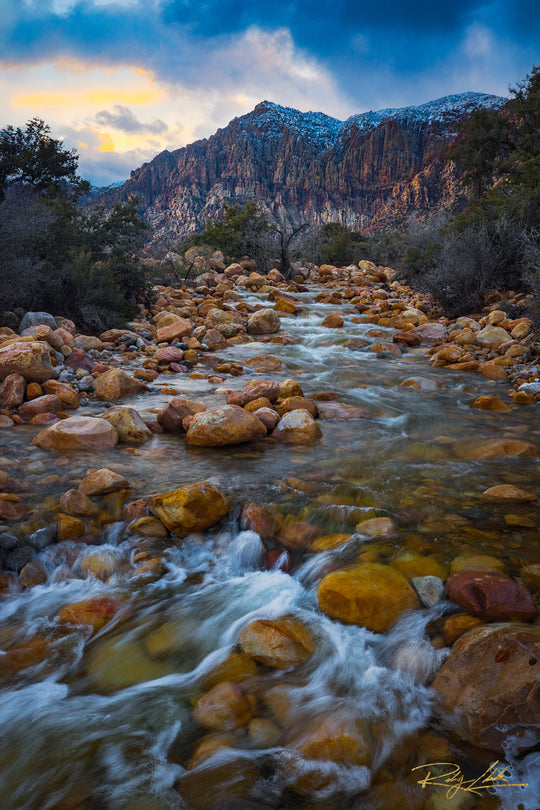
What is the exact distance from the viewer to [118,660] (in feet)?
7.05

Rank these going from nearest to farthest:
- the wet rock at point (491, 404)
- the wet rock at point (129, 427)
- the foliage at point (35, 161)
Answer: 1. the wet rock at point (129, 427)
2. the wet rock at point (491, 404)
3. the foliage at point (35, 161)

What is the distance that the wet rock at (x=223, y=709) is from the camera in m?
1.75

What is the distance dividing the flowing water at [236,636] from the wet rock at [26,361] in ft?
3.30

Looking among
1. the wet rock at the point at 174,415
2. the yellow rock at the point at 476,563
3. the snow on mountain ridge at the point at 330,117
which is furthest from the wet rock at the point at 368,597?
the snow on mountain ridge at the point at 330,117

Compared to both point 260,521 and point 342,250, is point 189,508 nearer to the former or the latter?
point 260,521

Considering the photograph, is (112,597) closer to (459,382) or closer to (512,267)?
(459,382)

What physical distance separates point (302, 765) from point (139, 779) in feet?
1.91

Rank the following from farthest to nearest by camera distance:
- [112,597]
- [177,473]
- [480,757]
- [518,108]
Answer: [518,108] < [177,473] < [112,597] < [480,757]

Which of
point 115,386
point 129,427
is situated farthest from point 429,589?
point 115,386

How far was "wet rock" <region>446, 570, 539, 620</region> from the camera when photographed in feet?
6.64

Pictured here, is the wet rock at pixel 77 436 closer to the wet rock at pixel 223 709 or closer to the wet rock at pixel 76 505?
the wet rock at pixel 76 505

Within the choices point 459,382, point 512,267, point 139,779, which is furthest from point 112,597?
point 512,267

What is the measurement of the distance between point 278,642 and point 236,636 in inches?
10.7

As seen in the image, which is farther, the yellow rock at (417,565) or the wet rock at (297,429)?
the wet rock at (297,429)
